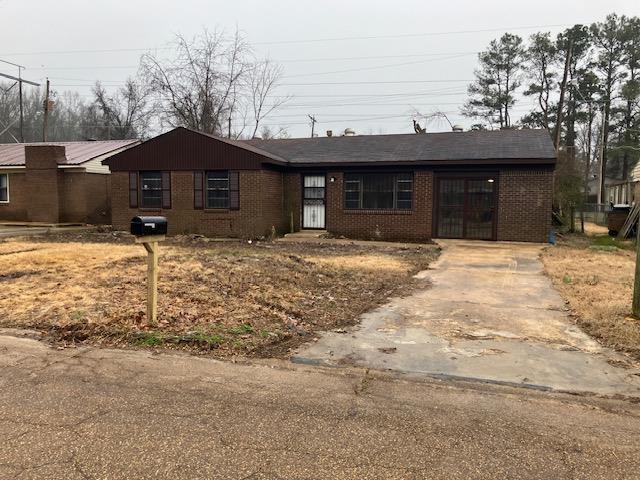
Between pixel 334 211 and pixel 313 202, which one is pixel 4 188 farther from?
pixel 334 211

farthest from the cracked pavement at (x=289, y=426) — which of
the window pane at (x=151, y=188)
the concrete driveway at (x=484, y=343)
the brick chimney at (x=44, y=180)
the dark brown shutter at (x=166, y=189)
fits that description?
the brick chimney at (x=44, y=180)

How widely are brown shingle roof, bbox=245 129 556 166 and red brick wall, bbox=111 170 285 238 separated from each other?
5.58 feet

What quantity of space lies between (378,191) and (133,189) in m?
8.93

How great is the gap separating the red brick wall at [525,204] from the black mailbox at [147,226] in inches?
516

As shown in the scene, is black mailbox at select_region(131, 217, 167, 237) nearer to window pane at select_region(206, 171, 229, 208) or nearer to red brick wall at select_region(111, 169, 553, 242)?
red brick wall at select_region(111, 169, 553, 242)

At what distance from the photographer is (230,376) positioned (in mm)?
4324

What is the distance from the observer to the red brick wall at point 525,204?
16.0 metres

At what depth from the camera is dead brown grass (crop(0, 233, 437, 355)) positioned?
5523mm

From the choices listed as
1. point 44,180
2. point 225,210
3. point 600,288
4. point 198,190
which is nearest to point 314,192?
point 225,210

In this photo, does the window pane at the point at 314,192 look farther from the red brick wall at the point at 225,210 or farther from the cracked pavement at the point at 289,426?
the cracked pavement at the point at 289,426

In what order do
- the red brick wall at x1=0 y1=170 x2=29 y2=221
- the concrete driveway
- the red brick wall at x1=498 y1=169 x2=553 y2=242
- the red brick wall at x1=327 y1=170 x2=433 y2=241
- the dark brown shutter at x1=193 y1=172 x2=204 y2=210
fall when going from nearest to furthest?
the concrete driveway < the red brick wall at x1=498 y1=169 x2=553 y2=242 < the red brick wall at x1=327 y1=170 x2=433 y2=241 < the dark brown shutter at x1=193 y1=172 x2=204 y2=210 < the red brick wall at x1=0 y1=170 x2=29 y2=221

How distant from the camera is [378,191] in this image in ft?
58.1

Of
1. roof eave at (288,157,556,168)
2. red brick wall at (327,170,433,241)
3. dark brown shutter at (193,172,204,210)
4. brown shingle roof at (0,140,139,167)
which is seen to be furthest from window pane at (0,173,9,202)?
red brick wall at (327,170,433,241)

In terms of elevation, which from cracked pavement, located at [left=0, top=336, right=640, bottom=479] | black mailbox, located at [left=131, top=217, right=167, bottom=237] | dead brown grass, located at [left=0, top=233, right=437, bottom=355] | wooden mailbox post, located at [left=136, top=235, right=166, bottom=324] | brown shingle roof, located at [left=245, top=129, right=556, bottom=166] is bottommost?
cracked pavement, located at [left=0, top=336, right=640, bottom=479]
